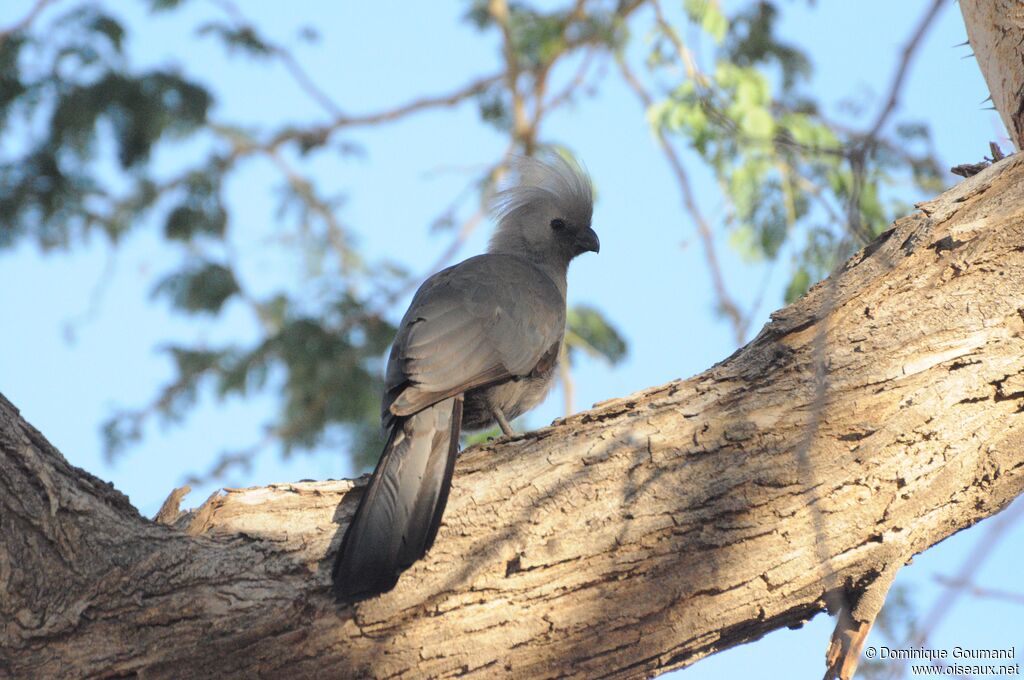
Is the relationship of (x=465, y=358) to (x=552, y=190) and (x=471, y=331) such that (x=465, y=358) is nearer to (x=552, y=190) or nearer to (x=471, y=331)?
(x=471, y=331)

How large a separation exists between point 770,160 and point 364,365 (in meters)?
3.35

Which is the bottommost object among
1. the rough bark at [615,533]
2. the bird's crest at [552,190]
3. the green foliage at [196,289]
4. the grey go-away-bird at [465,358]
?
the rough bark at [615,533]

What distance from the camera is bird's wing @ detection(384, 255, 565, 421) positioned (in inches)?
161

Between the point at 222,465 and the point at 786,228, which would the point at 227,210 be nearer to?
the point at 222,465

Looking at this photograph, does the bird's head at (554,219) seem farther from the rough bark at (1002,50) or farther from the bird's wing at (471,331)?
the rough bark at (1002,50)

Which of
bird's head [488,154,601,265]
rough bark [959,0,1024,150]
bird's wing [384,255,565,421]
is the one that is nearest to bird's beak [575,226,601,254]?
bird's head [488,154,601,265]

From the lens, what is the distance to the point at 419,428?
152 inches

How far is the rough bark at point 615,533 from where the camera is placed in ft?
10.6

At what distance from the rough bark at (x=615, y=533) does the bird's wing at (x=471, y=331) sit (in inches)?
24.0

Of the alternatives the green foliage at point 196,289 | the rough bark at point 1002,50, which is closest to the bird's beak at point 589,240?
the rough bark at point 1002,50

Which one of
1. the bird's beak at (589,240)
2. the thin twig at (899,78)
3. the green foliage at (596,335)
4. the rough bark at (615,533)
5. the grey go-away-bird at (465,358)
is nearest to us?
the thin twig at (899,78)

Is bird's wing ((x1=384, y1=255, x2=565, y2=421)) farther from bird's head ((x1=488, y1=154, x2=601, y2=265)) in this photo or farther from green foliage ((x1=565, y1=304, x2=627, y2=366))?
green foliage ((x1=565, y1=304, x2=627, y2=366))

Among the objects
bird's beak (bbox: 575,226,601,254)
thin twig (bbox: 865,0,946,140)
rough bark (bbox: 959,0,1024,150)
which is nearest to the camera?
thin twig (bbox: 865,0,946,140)

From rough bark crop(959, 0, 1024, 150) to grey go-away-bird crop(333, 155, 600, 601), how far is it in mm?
2185
